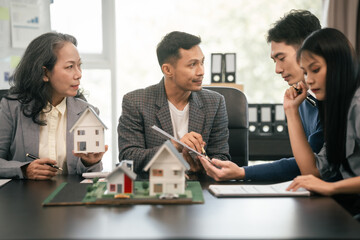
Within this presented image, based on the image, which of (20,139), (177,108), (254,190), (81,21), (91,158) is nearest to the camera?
(254,190)

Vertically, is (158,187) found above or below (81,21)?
below

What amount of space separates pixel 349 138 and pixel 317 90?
8.8 inches

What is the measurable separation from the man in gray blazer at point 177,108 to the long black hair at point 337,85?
707 mm

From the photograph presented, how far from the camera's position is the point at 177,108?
7.68 ft

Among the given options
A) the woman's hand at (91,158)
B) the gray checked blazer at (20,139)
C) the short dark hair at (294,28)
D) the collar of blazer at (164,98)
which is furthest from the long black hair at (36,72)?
the short dark hair at (294,28)

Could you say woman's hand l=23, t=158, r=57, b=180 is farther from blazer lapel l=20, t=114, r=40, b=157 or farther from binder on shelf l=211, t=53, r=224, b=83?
binder on shelf l=211, t=53, r=224, b=83

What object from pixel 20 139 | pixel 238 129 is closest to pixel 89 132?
pixel 20 139

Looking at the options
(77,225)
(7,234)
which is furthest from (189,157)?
(7,234)

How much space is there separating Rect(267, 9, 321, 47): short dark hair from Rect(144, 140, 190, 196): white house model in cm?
116

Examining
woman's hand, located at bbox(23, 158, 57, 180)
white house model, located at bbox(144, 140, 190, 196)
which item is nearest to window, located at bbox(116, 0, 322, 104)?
woman's hand, located at bbox(23, 158, 57, 180)

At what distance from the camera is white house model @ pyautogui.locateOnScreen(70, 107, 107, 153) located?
1.62 m

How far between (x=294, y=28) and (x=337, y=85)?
0.71 m

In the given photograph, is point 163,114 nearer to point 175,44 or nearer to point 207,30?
point 175,44

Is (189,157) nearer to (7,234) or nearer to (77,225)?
(77,225)
